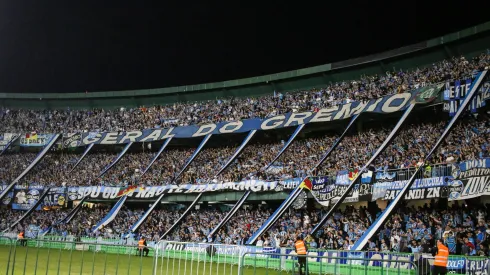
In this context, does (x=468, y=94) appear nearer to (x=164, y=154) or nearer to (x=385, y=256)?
(x=385, y=256)

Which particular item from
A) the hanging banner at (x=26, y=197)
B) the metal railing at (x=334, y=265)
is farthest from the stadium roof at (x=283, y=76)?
the metal railing at (x=334, y=265)

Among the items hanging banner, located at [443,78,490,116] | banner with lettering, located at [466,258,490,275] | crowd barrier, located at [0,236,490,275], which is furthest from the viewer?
hanging banner, located at [443,78,490,116]

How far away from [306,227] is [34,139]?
33.3 metres

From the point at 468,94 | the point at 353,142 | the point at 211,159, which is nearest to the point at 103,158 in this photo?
the point at 211,159

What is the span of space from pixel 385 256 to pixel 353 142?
45.6ft

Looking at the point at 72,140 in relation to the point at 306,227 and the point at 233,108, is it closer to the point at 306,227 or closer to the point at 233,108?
the point at 233,108

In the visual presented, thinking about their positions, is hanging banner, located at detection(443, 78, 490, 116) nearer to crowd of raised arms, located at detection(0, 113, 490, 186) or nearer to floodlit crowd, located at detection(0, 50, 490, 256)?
floodlit crowd, located at detection(0, 50, 490, 256)

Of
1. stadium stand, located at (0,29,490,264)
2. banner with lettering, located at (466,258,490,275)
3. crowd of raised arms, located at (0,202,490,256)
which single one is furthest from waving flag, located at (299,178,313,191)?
banner with lettering, located at (466,258,490,275)

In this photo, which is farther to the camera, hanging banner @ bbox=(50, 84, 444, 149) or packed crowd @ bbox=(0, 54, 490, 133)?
packed crowd @ bbox=(0, 54, 490, 133)

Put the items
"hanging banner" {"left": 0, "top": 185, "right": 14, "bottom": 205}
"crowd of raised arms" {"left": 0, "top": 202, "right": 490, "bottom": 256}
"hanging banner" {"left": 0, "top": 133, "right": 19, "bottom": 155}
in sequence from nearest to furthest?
"crowd of raised arms" {"left": 0, "top": 202, "right": 490, "bottom": 256}, "hanging banner" {"left": 0, "top": 185, "right": 14, "bottom": 205}, "hanging banner" {"left": 0, "top": 133, "right": 19, "bottom": 155}

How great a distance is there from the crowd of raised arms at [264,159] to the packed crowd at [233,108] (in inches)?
96.2

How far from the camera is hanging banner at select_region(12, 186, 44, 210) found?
48.3 m

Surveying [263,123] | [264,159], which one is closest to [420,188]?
[264,159]

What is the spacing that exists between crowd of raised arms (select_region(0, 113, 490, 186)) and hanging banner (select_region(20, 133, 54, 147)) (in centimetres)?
113
